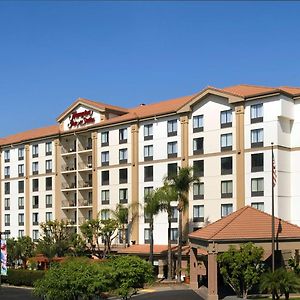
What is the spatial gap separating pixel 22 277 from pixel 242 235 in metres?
27.7

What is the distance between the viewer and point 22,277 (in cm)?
6538

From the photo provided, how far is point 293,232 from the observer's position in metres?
51.3

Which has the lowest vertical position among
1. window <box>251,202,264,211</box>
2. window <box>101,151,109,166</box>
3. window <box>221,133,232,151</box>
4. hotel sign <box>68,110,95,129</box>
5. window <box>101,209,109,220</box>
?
window <box>101,209,109,220</box>

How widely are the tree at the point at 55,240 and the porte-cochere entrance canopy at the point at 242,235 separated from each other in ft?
81.8

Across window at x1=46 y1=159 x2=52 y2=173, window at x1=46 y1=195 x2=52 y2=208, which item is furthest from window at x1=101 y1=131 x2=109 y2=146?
window at x1=46 y1=195 x2=52 y2=208

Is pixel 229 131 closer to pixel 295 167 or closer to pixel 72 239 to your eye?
pixel 295 167

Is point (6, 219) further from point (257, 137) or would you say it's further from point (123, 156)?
point (257, 137)

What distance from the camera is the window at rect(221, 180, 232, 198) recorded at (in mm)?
63812

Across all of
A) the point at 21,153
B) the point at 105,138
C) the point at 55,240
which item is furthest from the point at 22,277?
the point at 21,153

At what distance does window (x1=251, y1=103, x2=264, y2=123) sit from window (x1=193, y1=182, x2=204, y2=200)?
9942mm

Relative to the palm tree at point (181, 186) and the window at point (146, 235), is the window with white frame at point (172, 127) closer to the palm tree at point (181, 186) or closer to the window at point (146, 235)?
the palm tree at point (181, 186)

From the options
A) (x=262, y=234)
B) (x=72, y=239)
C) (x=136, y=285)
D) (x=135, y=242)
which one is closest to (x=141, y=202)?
(x=135, y=242)

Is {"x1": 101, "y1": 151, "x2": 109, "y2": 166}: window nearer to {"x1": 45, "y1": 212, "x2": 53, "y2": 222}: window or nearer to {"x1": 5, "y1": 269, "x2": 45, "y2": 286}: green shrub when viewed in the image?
{"x1": 45, "y1": 212, "x2": 53, "y2": 222}: window

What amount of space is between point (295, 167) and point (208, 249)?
17.2 m
